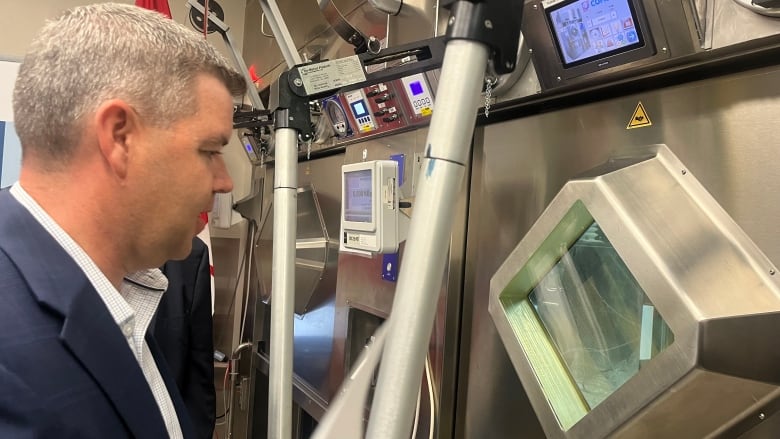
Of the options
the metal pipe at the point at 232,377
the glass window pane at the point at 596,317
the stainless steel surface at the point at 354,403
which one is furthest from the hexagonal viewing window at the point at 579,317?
the metal pipe at the point at 232,377

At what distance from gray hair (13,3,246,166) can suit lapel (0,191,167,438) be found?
4.6 inches

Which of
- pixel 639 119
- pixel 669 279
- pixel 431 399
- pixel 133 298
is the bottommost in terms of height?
pixel 431 399

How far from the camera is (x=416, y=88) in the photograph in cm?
145

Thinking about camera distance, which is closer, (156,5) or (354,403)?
(354,403)

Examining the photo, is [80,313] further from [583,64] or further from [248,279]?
[248,279]

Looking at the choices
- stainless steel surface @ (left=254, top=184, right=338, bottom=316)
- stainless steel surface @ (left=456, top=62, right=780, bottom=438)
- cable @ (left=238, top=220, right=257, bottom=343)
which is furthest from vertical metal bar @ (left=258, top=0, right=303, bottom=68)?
cable @ (left=238, top=220, right=257, bottom=343)

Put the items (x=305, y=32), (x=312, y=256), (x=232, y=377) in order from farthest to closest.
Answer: (x=232, y=377) < (x=305, y=32) < (x=312, y=256)

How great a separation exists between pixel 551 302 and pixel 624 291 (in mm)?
159

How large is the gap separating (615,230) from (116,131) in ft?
2.52

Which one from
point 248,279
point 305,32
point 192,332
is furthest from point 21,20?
point 192,332

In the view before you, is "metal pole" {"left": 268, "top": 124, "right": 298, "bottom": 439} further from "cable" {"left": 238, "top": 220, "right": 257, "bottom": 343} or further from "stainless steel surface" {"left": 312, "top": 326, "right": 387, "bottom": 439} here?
"cable" {"left": 238, "top": 220, "right": 257, "bottom": 343}

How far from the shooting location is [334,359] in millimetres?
1916

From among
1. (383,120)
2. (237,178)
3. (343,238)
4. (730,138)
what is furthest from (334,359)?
(237,178)

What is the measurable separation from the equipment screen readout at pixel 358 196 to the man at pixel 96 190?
48cm
